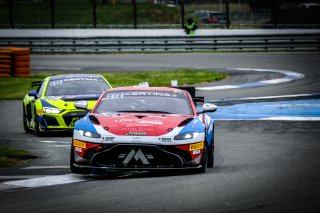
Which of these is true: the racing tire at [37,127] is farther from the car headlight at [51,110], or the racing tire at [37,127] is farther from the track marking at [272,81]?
the track marking at [272,81]

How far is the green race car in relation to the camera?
1648cm

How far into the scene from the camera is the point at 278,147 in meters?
13.7

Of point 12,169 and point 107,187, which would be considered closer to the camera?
point 107,187

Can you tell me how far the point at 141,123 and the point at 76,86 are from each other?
709 cm

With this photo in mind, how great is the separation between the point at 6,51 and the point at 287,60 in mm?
13134

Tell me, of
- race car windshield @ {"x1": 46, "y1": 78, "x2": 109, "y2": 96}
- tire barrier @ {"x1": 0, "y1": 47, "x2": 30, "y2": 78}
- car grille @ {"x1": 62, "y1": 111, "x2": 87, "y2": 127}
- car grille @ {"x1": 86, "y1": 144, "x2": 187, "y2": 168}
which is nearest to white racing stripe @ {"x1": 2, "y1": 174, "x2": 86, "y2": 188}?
car grille @ {"x1": 86, "y1": 144, "x2": 187, "y2": 168}

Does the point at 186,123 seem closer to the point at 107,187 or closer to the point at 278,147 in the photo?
the point at 107,187

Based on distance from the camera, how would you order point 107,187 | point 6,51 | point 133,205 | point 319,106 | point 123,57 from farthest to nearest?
point 123,57, point 6,51, point 319,106, point 107,187, point 133,205

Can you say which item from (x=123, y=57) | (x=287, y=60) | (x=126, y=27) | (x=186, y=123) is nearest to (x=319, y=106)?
(x=186, y=123)

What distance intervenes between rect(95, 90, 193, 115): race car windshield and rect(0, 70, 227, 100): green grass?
48.5 ft

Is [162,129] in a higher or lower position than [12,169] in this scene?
higher

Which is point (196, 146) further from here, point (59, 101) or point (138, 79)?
point (138, 79)

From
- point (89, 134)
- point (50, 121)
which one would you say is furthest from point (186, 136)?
point (50, 121)

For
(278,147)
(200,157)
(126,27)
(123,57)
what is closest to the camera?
(200,157)
